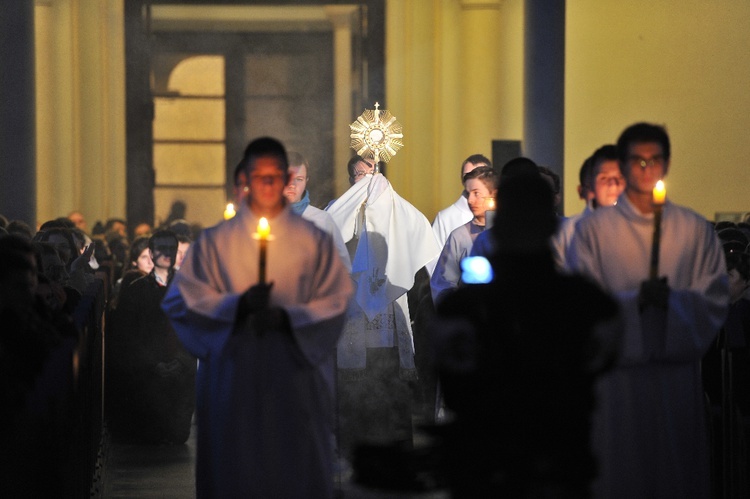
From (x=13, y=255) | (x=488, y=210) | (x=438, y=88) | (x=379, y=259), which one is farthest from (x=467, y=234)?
(x=438, y=88)

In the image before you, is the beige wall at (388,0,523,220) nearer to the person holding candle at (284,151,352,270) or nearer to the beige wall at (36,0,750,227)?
the beige wall at (36,0,750,227)

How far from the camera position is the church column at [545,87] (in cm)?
1429

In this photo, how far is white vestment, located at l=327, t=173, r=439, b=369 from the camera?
1002 cm

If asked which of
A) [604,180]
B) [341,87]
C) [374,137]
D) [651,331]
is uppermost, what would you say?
[341,87]

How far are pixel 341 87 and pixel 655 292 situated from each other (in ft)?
49.1

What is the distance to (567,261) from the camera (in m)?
6.25

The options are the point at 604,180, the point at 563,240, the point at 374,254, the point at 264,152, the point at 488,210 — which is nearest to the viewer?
the point at 264,152

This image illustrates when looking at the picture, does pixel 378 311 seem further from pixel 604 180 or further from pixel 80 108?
pixel 80 108

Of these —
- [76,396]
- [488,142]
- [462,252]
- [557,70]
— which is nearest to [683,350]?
[76,396]

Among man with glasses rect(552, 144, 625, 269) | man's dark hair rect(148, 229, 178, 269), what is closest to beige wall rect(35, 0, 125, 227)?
man's dark hair rect(148, 229, 178, 269)

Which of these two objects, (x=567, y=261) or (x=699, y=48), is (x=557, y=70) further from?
(x=567, y=261)

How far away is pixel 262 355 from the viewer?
6453mm

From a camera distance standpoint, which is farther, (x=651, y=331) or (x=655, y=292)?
(x=651, y=331)

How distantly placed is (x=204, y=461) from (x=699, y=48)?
12274mm
